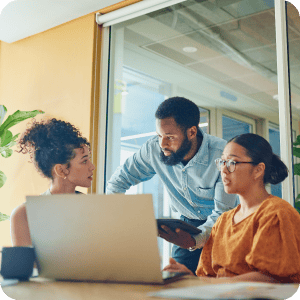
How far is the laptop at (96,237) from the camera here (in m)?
0.92

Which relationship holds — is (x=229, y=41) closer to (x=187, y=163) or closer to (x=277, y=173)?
(x=187, y=163)

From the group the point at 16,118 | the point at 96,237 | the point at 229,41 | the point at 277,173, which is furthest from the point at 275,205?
the point at 16,118

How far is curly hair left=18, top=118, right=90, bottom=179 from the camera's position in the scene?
201 centimetres

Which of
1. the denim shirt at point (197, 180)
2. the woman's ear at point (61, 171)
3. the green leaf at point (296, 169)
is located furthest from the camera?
the green leaf at point (296, 169)

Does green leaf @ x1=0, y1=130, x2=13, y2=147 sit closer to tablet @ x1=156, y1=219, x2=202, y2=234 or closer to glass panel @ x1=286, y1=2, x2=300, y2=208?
glass panel @ x1=286, y1=2, x2=300, y2=208

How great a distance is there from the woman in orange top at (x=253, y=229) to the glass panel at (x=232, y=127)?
0.80 metres

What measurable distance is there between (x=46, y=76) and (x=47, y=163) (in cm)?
174

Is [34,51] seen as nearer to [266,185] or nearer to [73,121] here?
[73,121]

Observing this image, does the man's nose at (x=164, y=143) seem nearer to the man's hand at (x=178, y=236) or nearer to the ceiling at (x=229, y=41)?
the ceiling at (x=229, y=41)

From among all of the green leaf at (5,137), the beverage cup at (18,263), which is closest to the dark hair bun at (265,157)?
the beverage cup at (18,263)

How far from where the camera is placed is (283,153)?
2.35 metres

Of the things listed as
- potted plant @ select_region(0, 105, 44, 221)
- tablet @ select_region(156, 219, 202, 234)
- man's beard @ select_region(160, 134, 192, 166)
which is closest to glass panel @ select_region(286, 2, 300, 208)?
man's beard @ select_region(160, 134, 192, 166)

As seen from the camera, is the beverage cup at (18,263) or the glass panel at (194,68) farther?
the glass panel at (194,68)

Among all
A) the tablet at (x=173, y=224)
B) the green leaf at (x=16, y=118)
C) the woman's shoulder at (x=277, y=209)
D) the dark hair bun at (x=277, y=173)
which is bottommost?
the tablet at (x=173, y=224)
